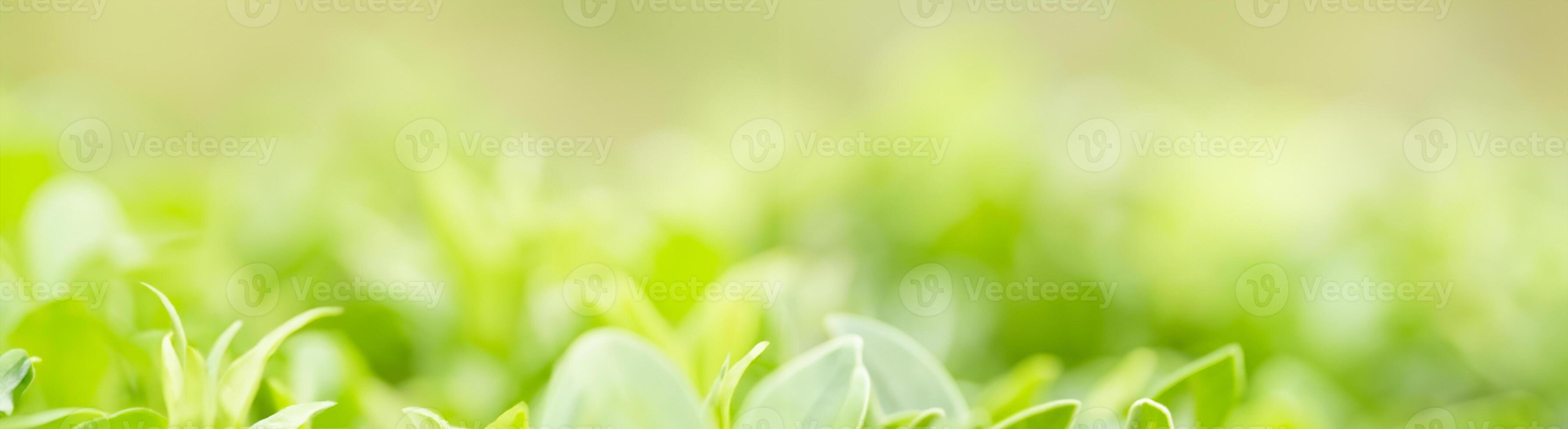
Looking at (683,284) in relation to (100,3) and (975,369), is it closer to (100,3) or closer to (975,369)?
(975,369)

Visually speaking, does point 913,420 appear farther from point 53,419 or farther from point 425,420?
point 53,419

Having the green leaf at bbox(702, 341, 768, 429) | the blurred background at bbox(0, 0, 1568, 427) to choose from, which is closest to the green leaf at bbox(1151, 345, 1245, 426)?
the blurred background at bbox(0, 0, 1568, 427)

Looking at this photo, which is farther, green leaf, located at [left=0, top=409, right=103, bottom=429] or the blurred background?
the blurred background

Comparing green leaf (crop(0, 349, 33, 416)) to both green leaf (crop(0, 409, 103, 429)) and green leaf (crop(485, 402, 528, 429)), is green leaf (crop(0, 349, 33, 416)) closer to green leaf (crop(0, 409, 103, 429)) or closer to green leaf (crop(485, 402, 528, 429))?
green leaf (crop(0, 409, 103, 429))

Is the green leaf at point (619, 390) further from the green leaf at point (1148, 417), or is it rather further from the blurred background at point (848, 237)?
the green leaf at point (1148, 417)

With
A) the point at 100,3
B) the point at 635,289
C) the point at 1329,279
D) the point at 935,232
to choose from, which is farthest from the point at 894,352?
the point at 100,3

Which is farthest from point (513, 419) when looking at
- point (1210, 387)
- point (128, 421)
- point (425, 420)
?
point (1210, 387)
